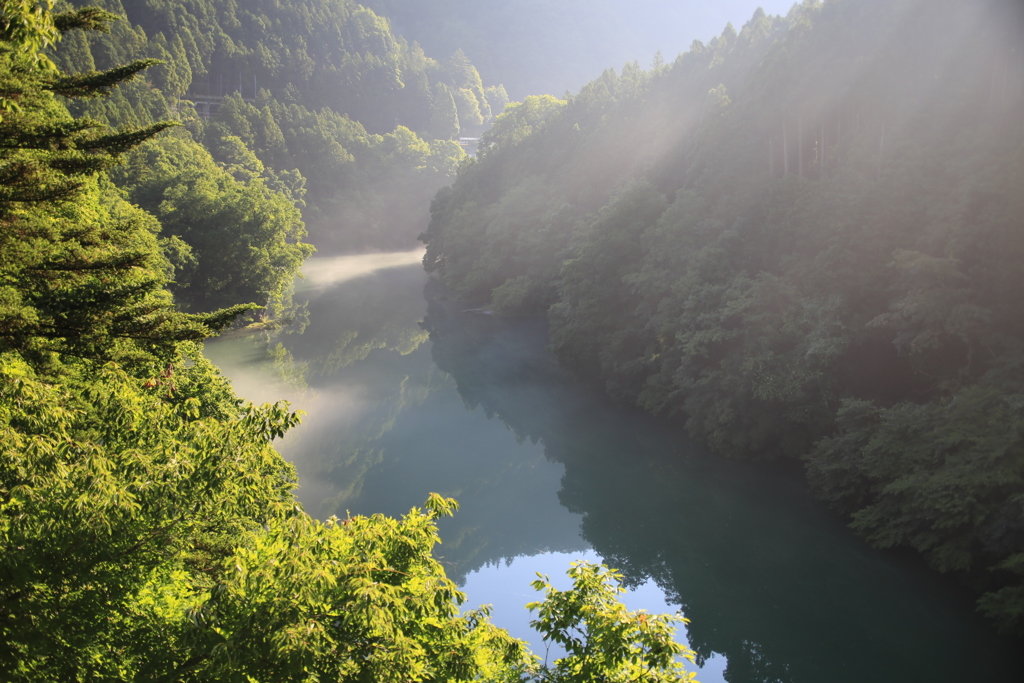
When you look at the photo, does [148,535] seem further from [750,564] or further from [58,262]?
[750,564]

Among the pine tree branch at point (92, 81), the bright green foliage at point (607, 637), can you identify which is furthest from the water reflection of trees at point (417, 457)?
the pine tree branch at point (92, 81)

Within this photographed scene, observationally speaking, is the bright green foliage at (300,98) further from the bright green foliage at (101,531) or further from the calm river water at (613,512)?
the bright green foliage at (101,531)

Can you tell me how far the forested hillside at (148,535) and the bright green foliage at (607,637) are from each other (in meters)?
0.02

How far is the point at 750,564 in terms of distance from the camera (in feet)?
58.4

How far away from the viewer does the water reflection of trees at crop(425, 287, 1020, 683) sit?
14.2 metres

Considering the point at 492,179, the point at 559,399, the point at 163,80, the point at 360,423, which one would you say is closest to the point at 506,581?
the point at 360,423

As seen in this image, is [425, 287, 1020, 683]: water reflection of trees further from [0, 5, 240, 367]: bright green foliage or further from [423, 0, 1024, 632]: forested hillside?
[0, 5, 240, 367]: bright green foliage

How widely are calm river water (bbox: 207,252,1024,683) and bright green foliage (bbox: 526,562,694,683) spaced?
876 centimetres

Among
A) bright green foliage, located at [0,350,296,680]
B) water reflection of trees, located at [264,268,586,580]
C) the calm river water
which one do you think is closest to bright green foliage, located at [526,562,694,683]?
bright green foliage, located at [0,350,296,680]

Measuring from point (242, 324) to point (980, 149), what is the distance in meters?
38.3

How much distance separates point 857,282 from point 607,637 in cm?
1820

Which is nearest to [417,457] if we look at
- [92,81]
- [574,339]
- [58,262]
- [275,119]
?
[574,339]

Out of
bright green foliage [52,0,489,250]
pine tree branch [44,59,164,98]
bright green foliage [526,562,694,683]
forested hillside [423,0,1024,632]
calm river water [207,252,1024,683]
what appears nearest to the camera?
bright green foliage [526,562,694,683]

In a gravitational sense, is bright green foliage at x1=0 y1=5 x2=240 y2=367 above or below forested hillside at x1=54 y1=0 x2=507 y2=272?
below
